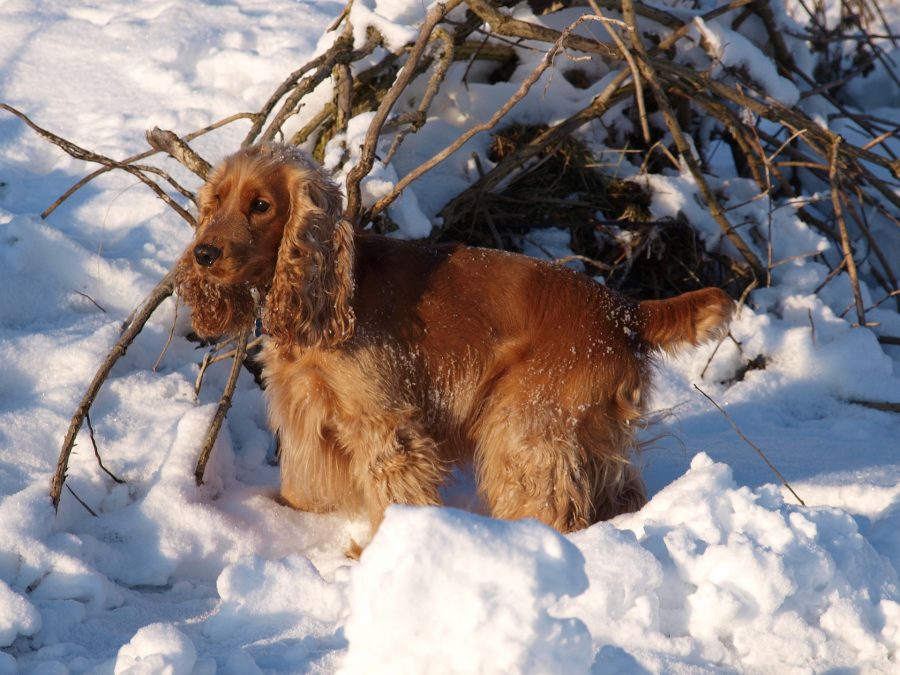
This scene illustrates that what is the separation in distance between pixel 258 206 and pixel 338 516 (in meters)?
1.17

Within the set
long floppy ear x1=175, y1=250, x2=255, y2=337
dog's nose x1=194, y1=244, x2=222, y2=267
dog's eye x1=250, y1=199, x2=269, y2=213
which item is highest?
dog's eye x1=250, y1=199, x2=269, y2=213

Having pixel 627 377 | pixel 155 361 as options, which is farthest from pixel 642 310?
pixel 155 361

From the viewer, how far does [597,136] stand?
16.8ft

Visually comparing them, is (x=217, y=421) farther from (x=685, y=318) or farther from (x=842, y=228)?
(x=842, y=228)

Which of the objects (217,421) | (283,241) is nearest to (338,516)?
(217,421)

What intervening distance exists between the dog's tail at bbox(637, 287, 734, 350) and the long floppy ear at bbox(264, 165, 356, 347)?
0.99 meters

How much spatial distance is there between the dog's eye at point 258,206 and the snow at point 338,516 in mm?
858

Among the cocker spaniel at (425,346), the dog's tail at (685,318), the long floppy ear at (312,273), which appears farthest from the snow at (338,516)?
the long floppy ear at (312,273)

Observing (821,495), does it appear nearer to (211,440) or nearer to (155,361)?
(211,440)

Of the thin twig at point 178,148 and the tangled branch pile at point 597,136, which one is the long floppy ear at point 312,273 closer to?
the thin twig at point 178,148

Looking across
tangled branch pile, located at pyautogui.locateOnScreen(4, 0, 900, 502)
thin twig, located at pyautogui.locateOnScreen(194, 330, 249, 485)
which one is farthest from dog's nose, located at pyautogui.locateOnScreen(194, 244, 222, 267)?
tangled branch pile, located at pyautogui.locateOnScreen(4, 0, 900, 502)

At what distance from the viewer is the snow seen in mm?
2043

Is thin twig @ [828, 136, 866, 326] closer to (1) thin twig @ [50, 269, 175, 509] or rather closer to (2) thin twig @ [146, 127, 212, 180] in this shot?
(2) thin twig @ [146, 127, 212, 180]

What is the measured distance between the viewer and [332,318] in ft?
10.1
